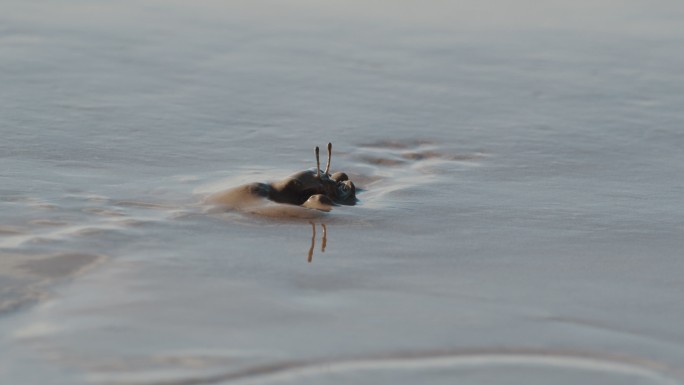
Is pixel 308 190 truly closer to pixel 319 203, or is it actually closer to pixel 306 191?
pixel 306 191

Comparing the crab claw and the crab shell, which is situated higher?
the crab shell

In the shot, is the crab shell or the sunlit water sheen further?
the crab shell

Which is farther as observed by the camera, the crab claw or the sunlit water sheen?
the crab claw

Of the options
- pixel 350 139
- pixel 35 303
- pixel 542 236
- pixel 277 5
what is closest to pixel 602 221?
pixel 542 236

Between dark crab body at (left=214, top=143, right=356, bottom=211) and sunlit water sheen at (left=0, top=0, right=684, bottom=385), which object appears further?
dark crab body at (left=214, top=143, right=356, bottom=211)
